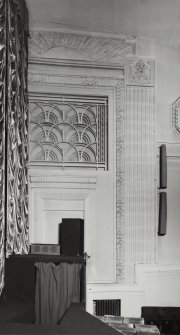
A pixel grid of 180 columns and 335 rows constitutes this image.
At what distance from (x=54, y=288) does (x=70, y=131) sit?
2016 mm

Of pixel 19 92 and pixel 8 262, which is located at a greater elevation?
pixel 19 92

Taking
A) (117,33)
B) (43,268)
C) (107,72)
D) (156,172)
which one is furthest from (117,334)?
(117,33)

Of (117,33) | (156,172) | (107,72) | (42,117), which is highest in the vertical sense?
(117,33)

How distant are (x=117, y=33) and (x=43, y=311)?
3.49m

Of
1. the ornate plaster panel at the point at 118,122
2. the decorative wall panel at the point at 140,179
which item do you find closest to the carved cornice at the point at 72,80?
the ornate plaster panel at the point at 118,122

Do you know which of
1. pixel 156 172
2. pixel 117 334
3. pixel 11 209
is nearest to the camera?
pixel 117 334

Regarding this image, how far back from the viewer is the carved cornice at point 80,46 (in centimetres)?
536

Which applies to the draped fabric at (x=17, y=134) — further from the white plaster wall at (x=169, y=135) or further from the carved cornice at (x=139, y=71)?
the white plaster wall at (x=169, y=135)

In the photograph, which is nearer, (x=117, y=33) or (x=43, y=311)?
(x=43, y=311)

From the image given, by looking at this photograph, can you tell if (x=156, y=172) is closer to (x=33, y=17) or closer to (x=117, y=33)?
(x=117, y=33)

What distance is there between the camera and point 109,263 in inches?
207

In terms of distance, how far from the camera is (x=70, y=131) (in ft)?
17.7

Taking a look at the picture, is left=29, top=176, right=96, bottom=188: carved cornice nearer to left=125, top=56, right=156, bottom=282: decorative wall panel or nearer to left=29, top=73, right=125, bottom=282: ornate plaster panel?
left=29, top=73, right=125, bottom=282: ornate plaster panel

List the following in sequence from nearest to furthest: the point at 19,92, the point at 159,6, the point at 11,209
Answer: the point at 11,209, the point at 19,92, the point at 159,6
